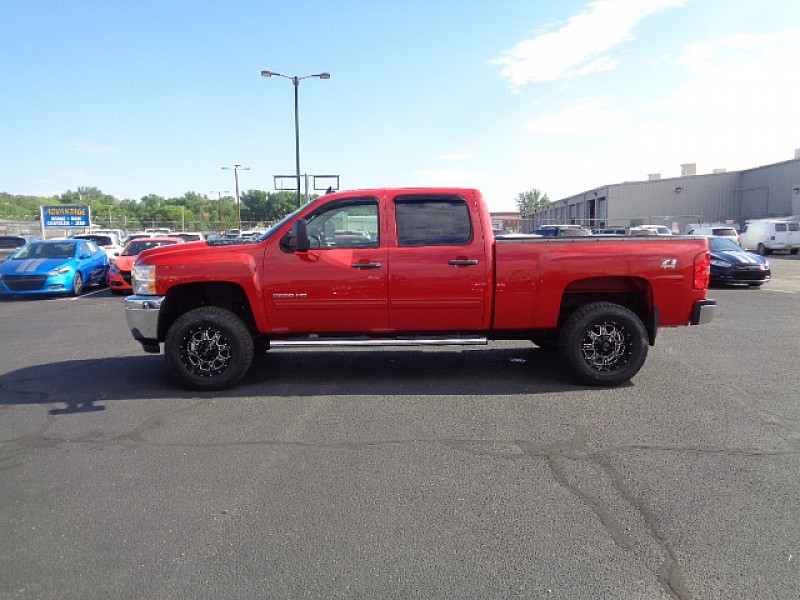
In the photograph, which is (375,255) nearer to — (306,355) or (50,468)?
(306,355)

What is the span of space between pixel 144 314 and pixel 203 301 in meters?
0.68

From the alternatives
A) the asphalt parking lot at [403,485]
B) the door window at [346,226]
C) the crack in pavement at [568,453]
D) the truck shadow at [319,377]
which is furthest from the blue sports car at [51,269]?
the door window at [346,226]

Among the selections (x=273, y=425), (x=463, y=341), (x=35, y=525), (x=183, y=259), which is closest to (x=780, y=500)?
(x=463, y=341)

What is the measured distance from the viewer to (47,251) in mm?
15898

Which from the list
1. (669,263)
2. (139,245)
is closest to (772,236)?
(669,263)

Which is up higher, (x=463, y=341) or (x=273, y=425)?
(x=463, y=341)

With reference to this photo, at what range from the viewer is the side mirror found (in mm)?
5609

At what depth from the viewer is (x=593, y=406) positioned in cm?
531

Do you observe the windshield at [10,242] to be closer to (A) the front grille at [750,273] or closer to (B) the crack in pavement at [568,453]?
(B) the crack in pavement at [568,453]

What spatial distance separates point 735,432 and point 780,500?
1210mm

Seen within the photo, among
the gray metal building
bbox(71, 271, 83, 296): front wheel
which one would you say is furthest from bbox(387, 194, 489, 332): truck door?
the gray metal building

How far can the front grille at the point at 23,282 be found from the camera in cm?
1452

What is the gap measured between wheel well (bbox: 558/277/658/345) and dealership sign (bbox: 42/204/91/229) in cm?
3329

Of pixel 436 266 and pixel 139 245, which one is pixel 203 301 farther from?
pixel 139 245
